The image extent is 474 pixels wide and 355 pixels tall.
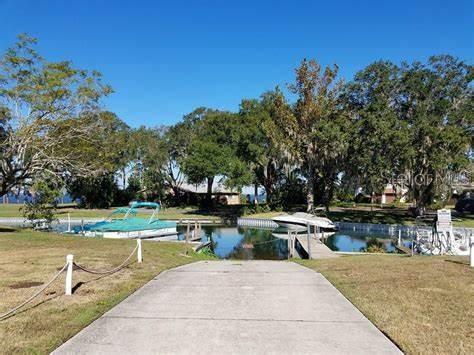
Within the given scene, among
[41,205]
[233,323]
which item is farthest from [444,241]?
[41,205]

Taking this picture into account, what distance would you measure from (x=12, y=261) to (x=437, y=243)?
55.6 ft

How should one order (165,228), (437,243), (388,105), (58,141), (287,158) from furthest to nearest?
(287,158)
(388,105)
(165,228)
(58,141)
(437,243)

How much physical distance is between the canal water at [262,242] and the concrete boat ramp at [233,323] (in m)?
13.7

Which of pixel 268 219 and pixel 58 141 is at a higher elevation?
pixel 58 141

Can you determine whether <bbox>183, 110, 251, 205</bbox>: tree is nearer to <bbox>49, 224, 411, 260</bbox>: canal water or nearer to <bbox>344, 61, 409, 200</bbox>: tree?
<bbox>49, 224, 411, 260</bbox>: canal water

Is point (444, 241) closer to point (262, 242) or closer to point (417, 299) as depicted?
point (262, 242)

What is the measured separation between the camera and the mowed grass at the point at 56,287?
6246 mm

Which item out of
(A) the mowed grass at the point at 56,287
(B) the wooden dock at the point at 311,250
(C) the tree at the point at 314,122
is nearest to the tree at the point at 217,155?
(C) the tree at the point at 314,122

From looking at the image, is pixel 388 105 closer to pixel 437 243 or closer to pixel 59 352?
pixel 437 243

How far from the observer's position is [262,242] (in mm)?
28688

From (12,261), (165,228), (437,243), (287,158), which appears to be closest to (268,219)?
(287,158)

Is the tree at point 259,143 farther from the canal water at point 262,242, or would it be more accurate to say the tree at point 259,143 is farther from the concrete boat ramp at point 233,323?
the concrete boat ramp at point 233,323

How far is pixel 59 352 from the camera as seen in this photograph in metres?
5.59

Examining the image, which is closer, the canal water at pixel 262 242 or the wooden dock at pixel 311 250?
the wooden dock at pixel 311 250
